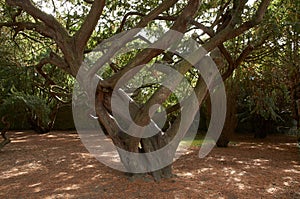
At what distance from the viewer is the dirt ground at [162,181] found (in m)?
4.03

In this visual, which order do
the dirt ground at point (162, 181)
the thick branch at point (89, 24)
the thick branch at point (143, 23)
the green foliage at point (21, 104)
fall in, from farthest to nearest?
the green foliage at point (21, 104)
the thick branch at point (143, 23)
the thick branch at point (89, 24)
the dirt ground at point (162, 181)

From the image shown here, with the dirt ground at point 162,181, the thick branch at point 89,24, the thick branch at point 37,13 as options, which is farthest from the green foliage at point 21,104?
the thick branch at point 89,24

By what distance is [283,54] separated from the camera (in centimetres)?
713

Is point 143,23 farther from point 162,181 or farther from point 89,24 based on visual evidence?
point 162,181

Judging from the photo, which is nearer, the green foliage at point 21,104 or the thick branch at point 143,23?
the thick branch at point 143,23

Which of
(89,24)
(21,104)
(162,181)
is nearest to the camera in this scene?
(89,24)

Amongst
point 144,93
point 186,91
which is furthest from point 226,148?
point 144,93

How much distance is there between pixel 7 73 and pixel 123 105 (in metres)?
2.87

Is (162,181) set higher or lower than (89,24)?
lower

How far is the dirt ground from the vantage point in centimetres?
403

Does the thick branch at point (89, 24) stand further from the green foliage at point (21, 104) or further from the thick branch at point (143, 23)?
the green foliage at point (21, 104)

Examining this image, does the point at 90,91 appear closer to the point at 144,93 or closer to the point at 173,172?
the point at 173,172

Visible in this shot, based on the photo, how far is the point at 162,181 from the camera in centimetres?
461

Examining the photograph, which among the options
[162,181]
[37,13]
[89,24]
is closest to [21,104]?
[37,13]
